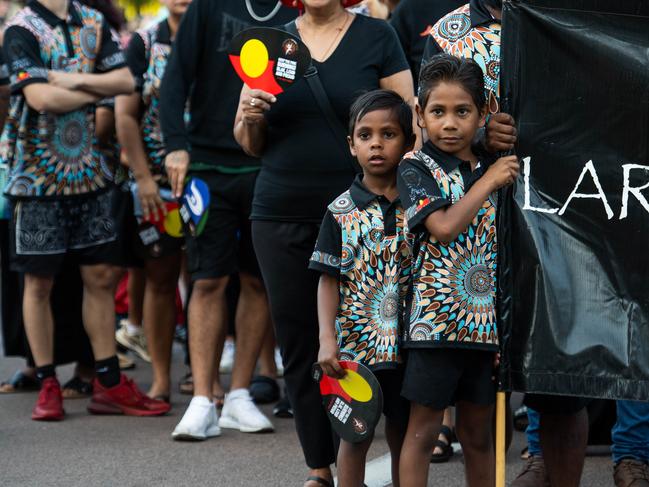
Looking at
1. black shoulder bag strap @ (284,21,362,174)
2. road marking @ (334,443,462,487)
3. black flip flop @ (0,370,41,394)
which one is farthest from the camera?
black flip flop @ (0,370,41,394)

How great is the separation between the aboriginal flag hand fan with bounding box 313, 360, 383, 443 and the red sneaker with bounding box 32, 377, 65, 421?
2.65 meters

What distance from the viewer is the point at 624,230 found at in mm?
3885

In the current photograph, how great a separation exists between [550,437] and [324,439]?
92cm

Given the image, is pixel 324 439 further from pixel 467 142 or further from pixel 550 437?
pixel 467 142

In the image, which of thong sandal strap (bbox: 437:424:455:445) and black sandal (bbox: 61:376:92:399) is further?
black sandal (bbox: 61:376:92:399)

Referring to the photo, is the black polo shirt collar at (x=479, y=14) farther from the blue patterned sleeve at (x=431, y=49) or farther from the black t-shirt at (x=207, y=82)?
the black t-shirt at (x=207, y=82)

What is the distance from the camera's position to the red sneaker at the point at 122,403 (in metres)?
6.48

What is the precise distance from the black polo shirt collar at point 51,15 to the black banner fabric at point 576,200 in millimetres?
3199

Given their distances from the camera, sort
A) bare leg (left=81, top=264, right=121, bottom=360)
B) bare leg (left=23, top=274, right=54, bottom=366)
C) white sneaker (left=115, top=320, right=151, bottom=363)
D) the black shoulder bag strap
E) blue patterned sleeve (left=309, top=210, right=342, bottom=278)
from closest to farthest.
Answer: blue patterned sleeve (left=309, top=210, right=342, bottom=278)
the black shoulder bag strap
bare leg (left=23, top=274, right=54, bottom=366)
bare leg (left=81, top=264, right=121, bottom=360)
white sneaker (left=115, top=320, right=151, bottom=363)

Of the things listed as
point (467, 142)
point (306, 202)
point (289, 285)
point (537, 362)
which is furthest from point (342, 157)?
point (537, 362)

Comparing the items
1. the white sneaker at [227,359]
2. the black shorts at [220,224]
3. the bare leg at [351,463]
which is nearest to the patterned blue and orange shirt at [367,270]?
the bare leg at [351,463]

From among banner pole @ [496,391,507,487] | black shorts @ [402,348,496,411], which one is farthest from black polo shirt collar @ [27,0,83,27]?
banner pole @ [496,391,507,487]

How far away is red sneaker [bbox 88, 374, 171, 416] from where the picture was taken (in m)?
6.48

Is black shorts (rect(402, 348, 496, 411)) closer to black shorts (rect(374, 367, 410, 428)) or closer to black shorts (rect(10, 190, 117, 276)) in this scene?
black shorts (rect(374, 367, 410, 428))
